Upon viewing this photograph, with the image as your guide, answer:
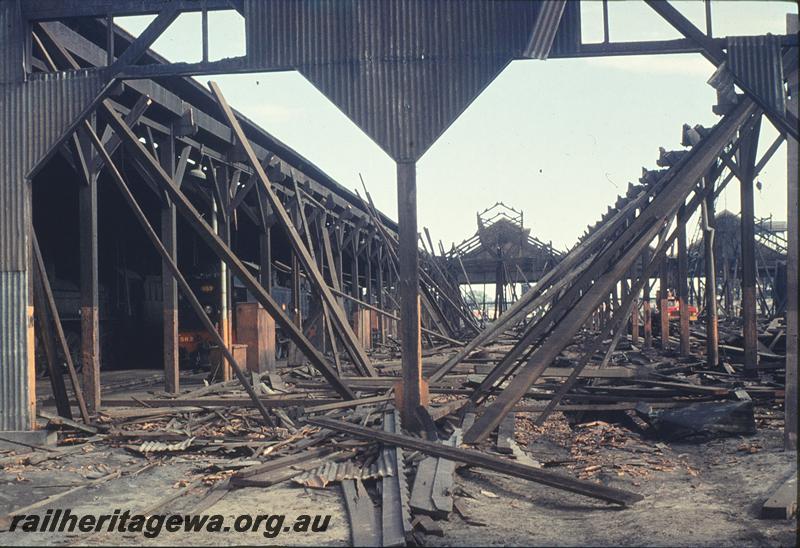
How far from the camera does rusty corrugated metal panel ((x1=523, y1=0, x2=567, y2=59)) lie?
28.0ft

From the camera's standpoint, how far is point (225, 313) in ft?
55.0

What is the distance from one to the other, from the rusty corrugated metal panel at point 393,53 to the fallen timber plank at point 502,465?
10.7ft

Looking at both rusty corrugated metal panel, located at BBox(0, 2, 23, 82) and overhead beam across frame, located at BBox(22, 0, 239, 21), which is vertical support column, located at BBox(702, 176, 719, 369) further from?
rusty corrugated metal panel, located at BBox(0, 2, 23, 82)

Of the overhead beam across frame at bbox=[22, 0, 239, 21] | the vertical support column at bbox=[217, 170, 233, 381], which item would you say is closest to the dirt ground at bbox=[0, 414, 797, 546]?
the overhead beam across frame at bbox=[22, 0, 239, 21]

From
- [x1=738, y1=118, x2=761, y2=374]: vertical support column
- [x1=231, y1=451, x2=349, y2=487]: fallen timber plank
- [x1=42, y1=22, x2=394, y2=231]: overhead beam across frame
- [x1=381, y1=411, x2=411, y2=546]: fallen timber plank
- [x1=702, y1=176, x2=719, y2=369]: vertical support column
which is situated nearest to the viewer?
[x1=381, y1=411, x2=411, y2=546]: fallen timber plank

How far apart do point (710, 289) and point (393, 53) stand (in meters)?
10.3

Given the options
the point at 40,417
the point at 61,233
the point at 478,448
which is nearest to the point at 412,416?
the point at 478,448

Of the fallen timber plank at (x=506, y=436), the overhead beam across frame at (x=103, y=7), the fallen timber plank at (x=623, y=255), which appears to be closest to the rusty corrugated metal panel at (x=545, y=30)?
the fallen timber plank at (x=623, y=255)

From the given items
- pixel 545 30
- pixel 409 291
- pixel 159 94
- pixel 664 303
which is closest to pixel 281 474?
pixel 409 291

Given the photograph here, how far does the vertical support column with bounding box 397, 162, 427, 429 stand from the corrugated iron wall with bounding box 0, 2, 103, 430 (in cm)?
397

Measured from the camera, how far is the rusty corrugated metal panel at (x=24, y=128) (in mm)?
9359

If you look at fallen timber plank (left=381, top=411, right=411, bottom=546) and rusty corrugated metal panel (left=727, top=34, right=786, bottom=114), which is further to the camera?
rusty corrugated metal panel (left=727, top=34, right=786, bottom=114)

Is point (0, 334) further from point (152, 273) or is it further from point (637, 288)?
point (152, 273)

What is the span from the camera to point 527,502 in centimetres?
654
